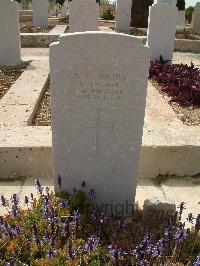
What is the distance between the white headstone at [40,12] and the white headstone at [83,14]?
666 cm

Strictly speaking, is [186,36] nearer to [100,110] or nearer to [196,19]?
[196,19]

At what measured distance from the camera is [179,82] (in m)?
7.40

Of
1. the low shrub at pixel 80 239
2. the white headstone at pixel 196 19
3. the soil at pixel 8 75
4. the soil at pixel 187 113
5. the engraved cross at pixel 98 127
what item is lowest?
the low shrub at pixel 80 239

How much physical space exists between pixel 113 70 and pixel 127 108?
1.16ft

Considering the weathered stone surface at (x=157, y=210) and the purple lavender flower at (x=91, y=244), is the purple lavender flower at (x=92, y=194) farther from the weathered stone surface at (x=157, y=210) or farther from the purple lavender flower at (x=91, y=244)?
the purple lavender flower at (x=91, y=244)

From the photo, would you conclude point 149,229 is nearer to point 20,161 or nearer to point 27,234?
point 27,234

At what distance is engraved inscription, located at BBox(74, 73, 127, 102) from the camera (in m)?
3.06

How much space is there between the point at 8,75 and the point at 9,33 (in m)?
1.51

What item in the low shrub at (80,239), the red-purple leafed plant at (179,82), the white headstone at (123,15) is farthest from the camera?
the white headstone at (123,15)

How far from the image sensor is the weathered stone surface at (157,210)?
3305 millimetres

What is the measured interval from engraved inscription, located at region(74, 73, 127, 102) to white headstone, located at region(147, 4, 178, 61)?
6741mm

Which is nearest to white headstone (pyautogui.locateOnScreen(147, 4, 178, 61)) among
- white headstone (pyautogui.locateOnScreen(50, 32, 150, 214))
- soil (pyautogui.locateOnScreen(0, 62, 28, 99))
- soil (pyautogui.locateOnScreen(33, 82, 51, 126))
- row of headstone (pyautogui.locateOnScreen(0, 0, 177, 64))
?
row of headstone (pyautogui.locateOnScreen(0, 0, 177, 64))

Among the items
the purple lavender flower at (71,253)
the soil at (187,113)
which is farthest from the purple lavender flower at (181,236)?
the soil at (187,113)

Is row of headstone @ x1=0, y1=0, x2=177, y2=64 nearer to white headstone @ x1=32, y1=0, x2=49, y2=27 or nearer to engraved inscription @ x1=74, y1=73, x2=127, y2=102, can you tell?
engraved inscription @ x1=74, y1=73, x2=127, y2=102
